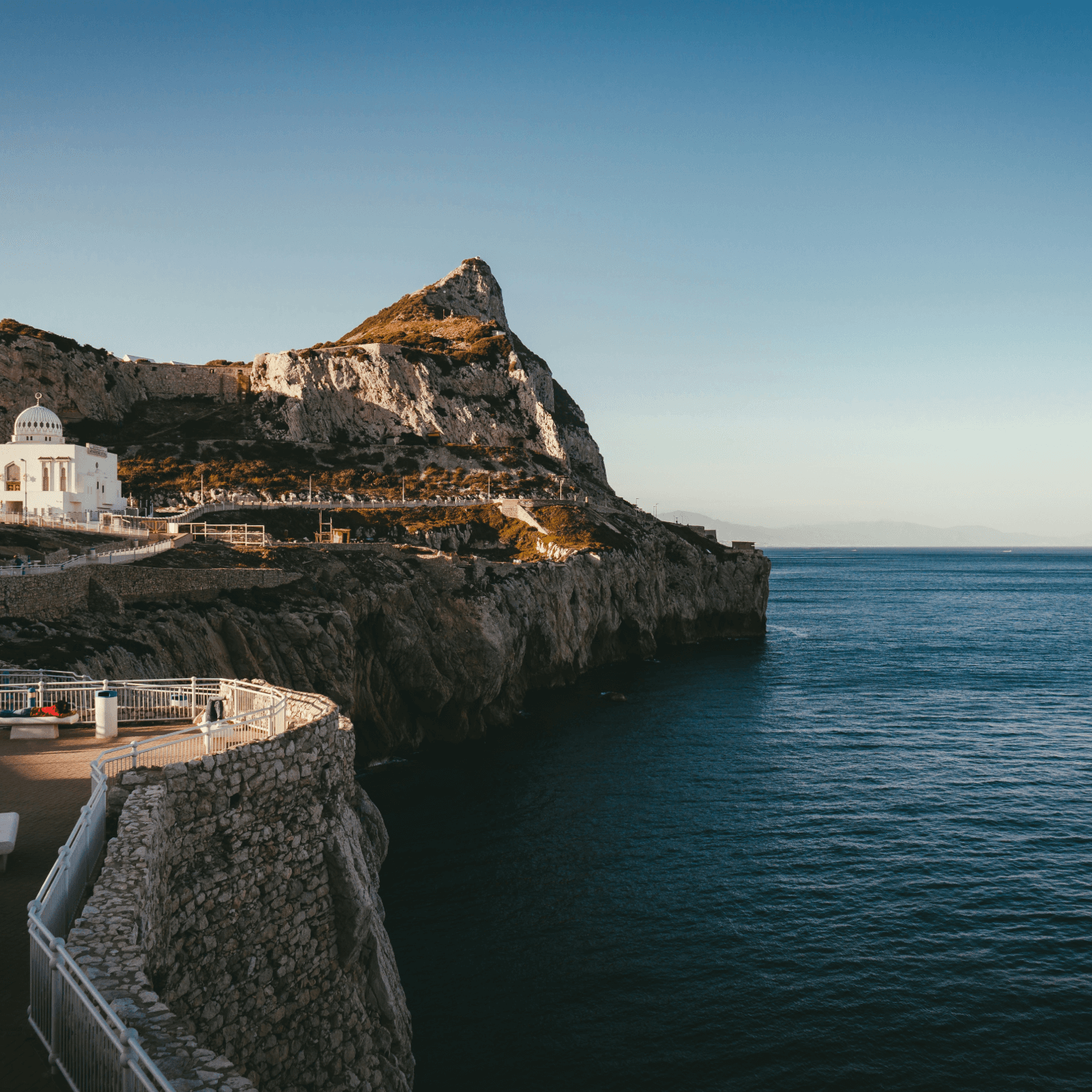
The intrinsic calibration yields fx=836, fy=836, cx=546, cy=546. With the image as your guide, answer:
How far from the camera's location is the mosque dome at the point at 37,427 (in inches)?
2662

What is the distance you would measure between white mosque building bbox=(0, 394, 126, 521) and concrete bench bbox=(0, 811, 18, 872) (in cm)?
5518

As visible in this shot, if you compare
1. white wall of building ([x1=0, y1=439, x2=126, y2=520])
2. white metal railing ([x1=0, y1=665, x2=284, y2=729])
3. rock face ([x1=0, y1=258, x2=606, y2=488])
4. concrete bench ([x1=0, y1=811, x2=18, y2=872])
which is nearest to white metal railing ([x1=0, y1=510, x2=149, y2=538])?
white wall of building ([x1=0, y1=439, x2=126, y2=520])

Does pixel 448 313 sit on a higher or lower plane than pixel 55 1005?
higher

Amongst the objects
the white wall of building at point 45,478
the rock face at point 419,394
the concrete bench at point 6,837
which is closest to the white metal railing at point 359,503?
the white wall of building at point 45,478

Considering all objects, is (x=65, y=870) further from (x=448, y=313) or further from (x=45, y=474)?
(x=448, y=313)

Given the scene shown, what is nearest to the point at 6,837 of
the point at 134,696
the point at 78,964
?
the point at 78,964

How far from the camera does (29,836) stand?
574 inches

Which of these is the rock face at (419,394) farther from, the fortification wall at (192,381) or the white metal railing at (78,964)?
the white metal railing at (78,964)

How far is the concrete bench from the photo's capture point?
1302 centimetres

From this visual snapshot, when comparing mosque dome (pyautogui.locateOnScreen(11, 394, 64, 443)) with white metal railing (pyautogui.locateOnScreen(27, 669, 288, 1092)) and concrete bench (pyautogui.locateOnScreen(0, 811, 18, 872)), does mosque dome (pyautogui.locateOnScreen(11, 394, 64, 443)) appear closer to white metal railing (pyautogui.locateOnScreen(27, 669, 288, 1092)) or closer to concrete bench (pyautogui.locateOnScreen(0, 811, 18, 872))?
white metal railing (pyautogui.locateOnScreen(27, 669, 288, 1092))

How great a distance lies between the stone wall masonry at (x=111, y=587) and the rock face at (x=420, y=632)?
3.51 feet

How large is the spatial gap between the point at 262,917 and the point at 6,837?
4873mm

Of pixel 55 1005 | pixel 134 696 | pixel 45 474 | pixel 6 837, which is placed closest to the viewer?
pixel 55 1005

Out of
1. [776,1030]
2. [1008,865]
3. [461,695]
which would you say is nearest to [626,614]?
[461,695]
